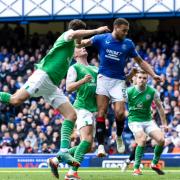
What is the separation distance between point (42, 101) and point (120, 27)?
14.2 m

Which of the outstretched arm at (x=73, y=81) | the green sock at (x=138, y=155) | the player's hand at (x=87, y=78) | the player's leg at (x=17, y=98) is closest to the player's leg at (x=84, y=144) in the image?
the outstretched arm at (x=73, y=81)

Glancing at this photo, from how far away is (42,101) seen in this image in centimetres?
2917

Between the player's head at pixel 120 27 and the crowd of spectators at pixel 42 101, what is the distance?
9625 mm

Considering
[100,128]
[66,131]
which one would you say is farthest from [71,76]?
[66,131]

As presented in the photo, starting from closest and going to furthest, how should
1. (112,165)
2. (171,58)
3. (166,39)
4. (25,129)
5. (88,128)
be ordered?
(88,128), (112,165), (25,129), (171,58), (166,39)

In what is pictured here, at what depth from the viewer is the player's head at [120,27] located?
1517 cm

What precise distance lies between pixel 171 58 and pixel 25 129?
238 inches

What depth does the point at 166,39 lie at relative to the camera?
3164 cm

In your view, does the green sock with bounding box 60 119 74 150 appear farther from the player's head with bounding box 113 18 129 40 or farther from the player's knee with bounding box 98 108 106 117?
the player's head with bounding box 113 18 129 40

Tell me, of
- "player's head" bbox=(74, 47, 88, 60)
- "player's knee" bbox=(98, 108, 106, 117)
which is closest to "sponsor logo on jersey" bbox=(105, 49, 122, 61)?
"player's head" bbox=(74, 47, 88, 60)

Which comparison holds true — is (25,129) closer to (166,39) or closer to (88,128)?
(166,39)

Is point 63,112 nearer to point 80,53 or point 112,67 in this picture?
point 112,67

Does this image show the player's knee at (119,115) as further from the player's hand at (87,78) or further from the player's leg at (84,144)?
the player's hand at (87,78)

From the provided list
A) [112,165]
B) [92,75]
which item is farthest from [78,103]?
[112,165]
